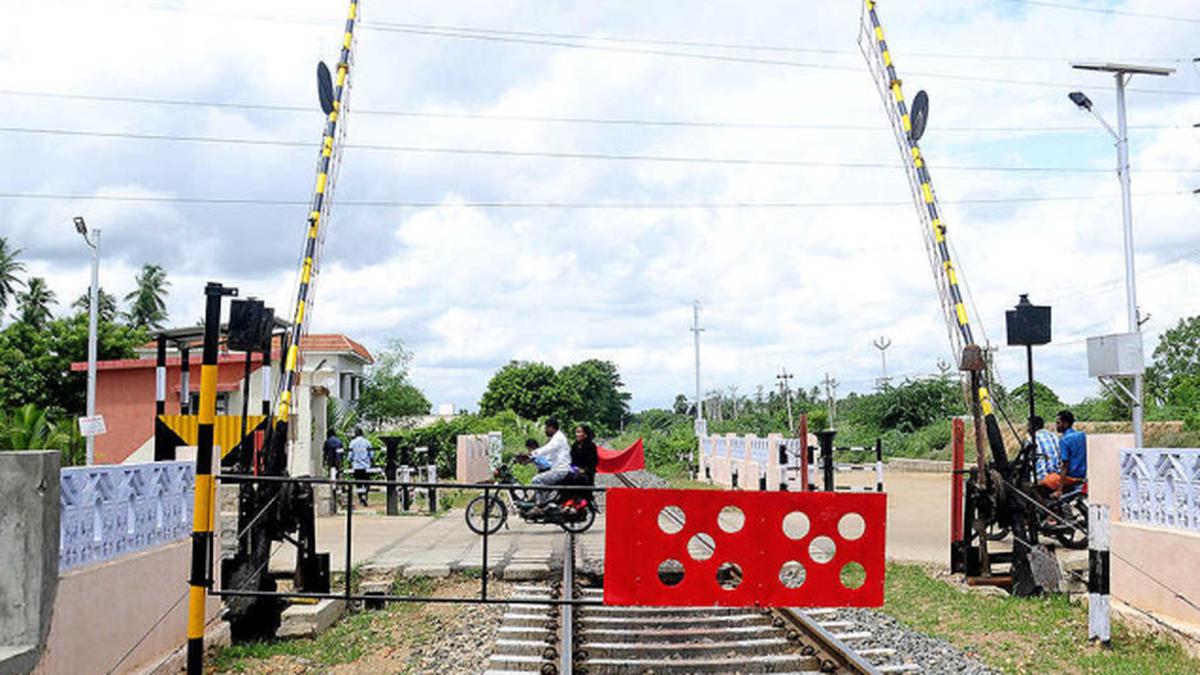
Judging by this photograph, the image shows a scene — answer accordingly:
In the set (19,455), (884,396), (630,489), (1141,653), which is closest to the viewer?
(19,455)

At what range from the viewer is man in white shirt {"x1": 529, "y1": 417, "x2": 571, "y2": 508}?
14.7 meters

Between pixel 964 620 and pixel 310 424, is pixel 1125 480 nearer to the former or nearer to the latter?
pixel 964 620

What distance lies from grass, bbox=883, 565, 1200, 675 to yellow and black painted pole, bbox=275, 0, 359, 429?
21.2ft

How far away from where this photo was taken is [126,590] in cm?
732

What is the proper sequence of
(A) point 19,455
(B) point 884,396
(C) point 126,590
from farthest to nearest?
(B) point 884,396, (C) point 126,590, (A) point 19,455

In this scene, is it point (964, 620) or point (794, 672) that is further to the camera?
point (964, 620)

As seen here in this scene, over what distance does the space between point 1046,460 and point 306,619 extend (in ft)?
28.0

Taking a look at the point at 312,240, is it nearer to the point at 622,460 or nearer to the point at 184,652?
the point at 184,652

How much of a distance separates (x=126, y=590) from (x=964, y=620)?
275 inches

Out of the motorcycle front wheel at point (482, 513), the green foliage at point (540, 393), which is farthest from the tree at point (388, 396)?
the motorcycle front wheel at point (482, 513)

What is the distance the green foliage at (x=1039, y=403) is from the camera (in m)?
41.3

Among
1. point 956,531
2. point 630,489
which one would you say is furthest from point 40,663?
point 956,531

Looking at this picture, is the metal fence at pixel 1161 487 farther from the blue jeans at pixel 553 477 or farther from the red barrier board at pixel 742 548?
the blue jeans at pixel 553 477

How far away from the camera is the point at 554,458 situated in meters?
15.4
